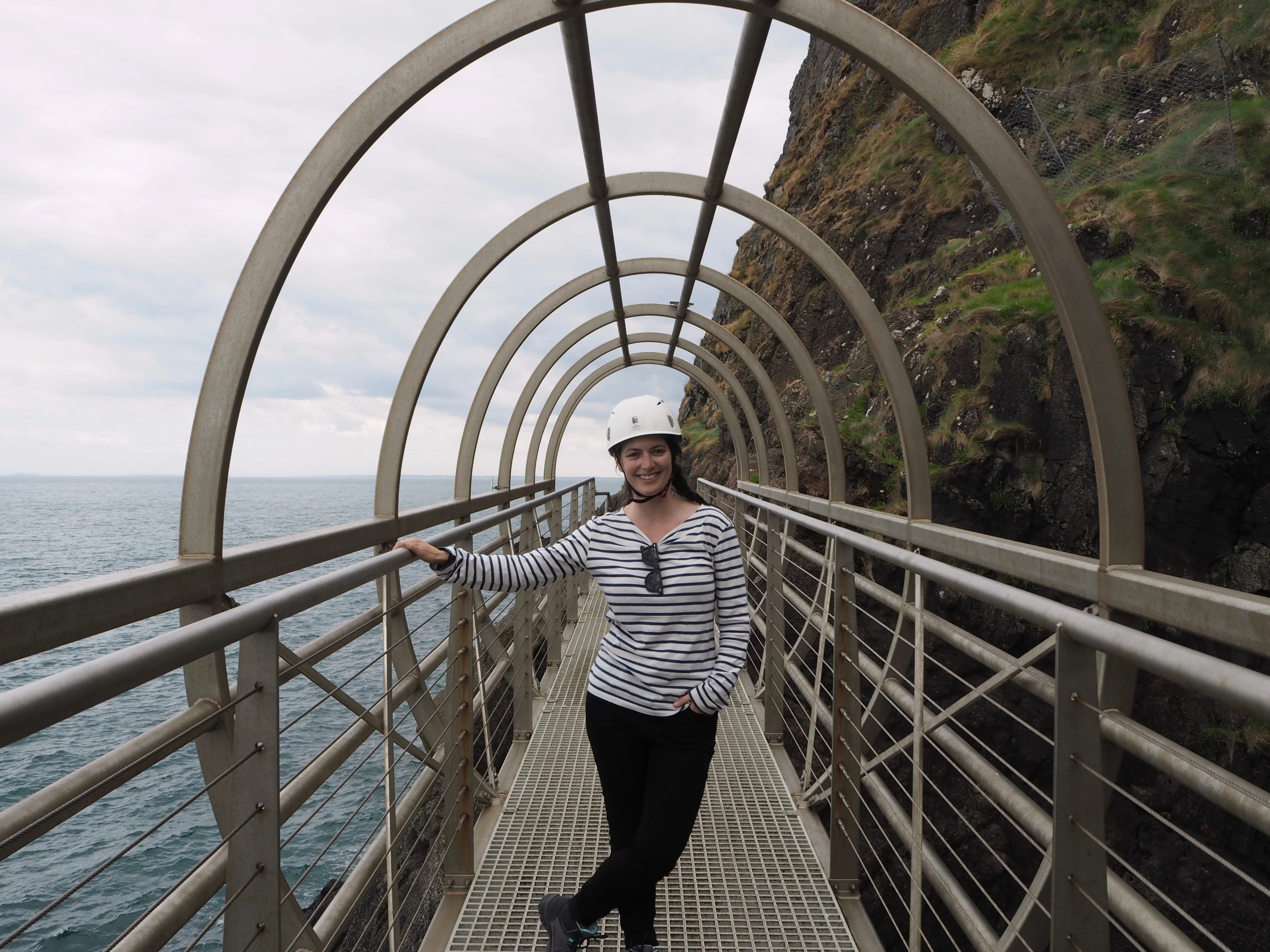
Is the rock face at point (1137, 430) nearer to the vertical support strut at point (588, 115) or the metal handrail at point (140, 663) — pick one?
the vertical support strut at point (588, 115)

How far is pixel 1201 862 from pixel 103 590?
11.8 meters

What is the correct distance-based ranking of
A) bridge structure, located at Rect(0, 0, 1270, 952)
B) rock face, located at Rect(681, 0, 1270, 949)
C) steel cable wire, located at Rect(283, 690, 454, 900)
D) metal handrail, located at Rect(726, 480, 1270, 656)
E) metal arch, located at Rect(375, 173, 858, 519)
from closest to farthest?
bridge structure, located at Rect(0, 0, 1270, 952)
steel cable wire, located at Rect(283, 690, 454, 900)
metal handrail, located at Rect(726, 480, 1270, 656)
metal arch, located at Rect(375, 173, 858, 519)
rock face, located at Rect(681, 0, 1270, 949)

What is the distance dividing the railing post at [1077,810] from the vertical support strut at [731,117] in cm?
286

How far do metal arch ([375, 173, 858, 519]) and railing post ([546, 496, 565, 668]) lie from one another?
6.59 ft

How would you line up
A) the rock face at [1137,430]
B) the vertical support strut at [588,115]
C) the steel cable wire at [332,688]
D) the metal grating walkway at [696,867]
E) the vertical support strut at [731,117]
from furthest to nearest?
the rock face at [1137,430] → the vertical support strut at [731,117] → the vertical support strut at [588,115] → the metal grating walkway at [696,867] → the steel cable wire at [332,688]

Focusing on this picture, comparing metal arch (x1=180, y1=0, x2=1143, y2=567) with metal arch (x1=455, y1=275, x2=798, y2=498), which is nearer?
metal arch (x1=180, y1=0, x2=1143, y2=567)

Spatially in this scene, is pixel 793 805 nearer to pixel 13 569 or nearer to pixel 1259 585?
pixel 1259 585

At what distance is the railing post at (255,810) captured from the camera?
158 cm

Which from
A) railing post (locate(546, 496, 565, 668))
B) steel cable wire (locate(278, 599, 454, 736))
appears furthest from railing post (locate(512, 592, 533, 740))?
steel cable wire (locate(278, 599, 454, 736))

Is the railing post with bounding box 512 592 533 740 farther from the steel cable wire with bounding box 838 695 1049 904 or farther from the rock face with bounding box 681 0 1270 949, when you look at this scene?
the rock face with bounding box 681 0 1270 949

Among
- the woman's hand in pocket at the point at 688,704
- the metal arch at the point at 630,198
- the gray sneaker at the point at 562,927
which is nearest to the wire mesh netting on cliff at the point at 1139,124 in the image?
the metal arch at the point at 630,198

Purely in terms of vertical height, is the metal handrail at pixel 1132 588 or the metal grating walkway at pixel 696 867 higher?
the metal handrail at pixel 1132 588

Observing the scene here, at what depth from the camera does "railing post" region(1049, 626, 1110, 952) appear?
160 cm

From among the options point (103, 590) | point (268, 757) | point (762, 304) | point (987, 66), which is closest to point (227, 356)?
point (103, 590)
